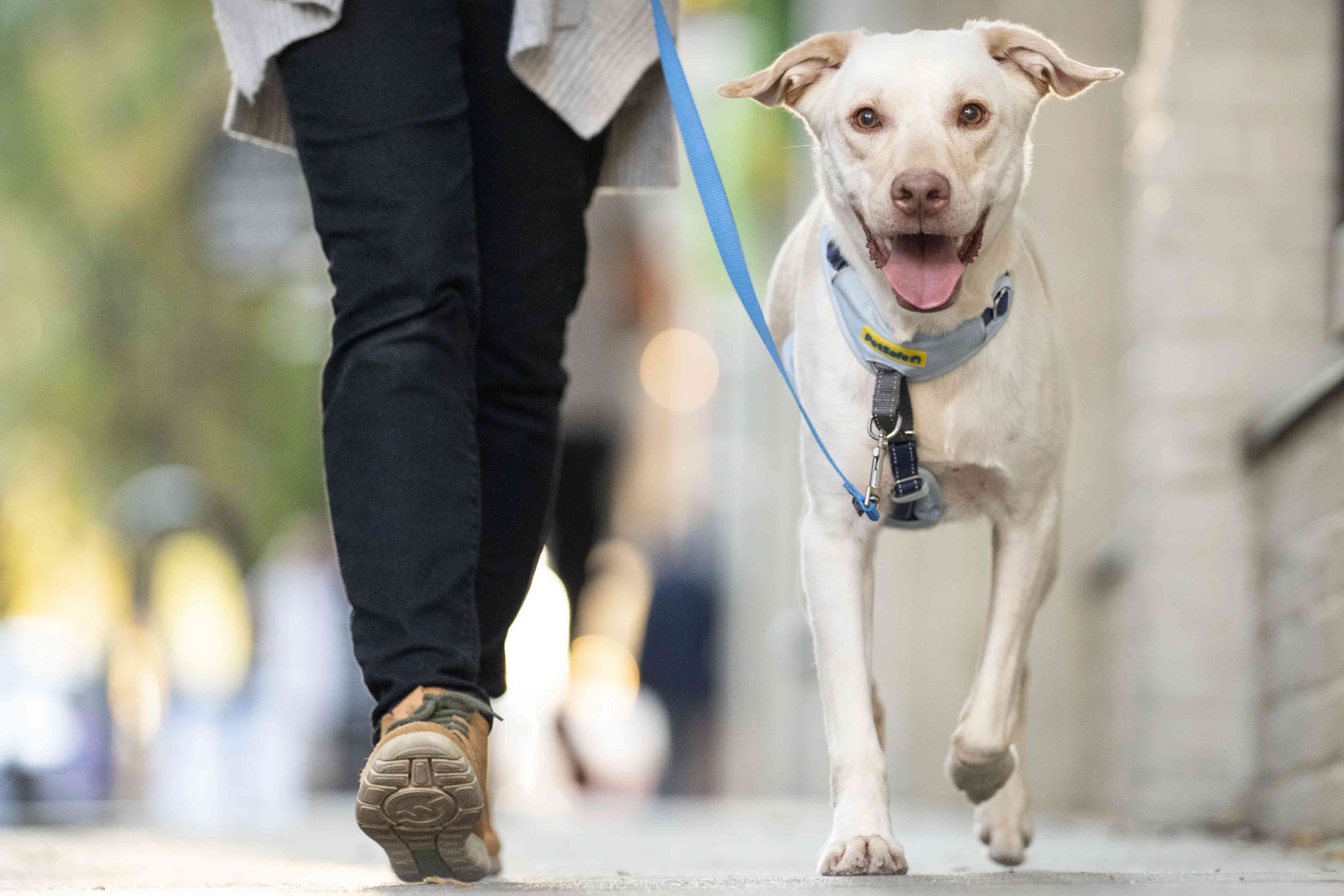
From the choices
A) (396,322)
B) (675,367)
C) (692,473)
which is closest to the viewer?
(396,322)

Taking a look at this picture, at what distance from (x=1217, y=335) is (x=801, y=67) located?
274 centimetres

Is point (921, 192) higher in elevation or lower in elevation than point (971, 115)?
lower

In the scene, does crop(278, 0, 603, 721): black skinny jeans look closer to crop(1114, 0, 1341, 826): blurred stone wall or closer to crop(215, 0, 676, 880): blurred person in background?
crop(215, 0, 676, 880): blurred person in background

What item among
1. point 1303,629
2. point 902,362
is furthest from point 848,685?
point 1303,629

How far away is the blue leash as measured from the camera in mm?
3297

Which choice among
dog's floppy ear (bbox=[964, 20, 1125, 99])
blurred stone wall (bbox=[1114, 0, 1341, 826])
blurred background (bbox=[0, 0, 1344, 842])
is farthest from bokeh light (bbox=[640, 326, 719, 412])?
dog's floppy ear (bbox=[964, 20, 1125, 99])

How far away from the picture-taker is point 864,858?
321 centimetres

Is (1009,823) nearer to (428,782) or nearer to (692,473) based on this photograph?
(428,782)

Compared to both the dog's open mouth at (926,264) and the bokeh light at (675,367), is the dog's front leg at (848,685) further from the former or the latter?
the bokeh light at (675,367)

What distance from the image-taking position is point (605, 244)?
2378 cm

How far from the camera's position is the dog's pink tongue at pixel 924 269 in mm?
3256

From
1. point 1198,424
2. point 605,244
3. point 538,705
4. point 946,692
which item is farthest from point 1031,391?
point 605,244

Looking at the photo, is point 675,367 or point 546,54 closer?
point 546,54

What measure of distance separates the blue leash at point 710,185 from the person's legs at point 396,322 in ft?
1.19
